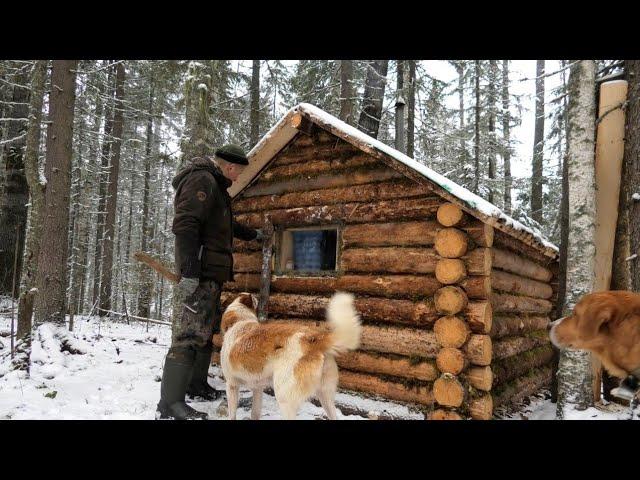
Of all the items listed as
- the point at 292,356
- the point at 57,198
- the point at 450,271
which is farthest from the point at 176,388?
the point at 57,198

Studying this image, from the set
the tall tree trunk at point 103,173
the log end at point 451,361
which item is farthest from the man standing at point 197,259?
the tall tree trunk at point 103,173

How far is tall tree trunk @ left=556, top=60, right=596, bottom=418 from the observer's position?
4402mm

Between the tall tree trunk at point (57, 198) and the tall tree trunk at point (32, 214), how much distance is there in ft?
7.19

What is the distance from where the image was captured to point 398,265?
5148mm

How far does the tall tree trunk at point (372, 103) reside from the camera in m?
11.2

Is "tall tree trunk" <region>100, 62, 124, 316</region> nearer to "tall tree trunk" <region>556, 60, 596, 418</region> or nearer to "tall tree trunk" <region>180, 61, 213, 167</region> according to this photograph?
"tall tree trunk" <region>180, 61, 213, 167</region>

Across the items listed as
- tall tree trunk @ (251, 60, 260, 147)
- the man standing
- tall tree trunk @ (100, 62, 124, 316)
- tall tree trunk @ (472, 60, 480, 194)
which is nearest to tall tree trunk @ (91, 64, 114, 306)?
tall tree trunk @ (100, 62, 124, 316)

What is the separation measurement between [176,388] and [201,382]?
119 centimetres

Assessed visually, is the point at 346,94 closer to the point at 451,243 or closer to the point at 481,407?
the point at 451,243

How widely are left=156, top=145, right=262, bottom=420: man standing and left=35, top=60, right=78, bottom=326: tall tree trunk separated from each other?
5.12 metres

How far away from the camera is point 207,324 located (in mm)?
4117
